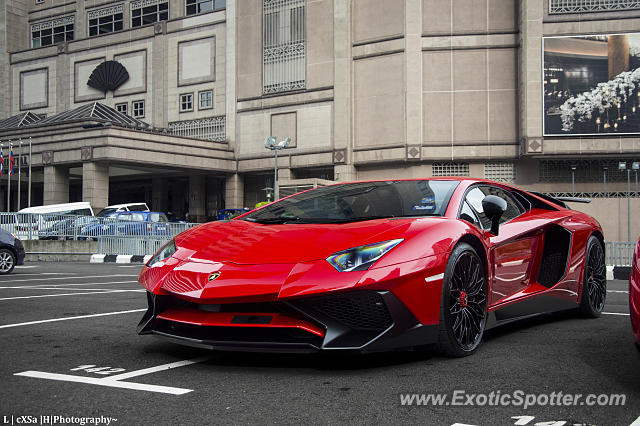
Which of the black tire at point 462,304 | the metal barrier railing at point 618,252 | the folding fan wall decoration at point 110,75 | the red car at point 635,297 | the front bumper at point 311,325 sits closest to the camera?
the red car at point 635,297

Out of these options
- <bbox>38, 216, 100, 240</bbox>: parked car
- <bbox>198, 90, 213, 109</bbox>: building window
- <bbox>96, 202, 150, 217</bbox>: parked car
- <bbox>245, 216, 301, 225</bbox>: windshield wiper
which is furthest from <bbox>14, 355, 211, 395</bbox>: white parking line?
<bbox>198, 90, 213, 109</bbox>: building window

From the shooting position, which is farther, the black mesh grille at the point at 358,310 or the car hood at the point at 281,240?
the car hood at the point at 281,240

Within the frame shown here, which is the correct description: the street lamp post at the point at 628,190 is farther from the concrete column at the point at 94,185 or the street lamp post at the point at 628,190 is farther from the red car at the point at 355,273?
the red car at the point at 355,273

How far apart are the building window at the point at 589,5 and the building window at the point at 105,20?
3243cm

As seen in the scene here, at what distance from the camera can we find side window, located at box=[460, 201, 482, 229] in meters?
4.61

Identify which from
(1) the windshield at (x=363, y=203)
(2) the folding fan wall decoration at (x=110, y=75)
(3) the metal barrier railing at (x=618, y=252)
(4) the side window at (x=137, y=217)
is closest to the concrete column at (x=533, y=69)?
(4) the side window at (x=137, y=217)

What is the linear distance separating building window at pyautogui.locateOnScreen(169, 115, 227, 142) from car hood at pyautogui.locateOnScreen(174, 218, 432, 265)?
4390 centimetres

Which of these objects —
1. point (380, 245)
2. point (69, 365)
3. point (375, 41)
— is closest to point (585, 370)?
point (380, 245)

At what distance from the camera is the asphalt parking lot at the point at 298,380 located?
9.38 feet

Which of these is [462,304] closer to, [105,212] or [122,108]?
[105,212]

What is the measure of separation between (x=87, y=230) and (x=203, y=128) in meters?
26.0

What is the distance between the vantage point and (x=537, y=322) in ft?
19.0

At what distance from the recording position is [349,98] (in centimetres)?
4300

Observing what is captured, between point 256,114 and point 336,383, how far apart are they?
44.2 metres
